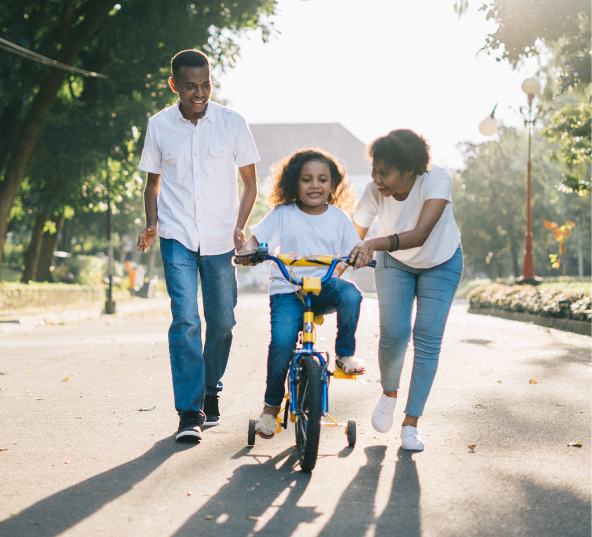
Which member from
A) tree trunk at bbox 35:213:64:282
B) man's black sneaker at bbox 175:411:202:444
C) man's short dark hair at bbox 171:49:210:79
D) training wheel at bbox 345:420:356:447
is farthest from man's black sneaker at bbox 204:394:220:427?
tree trunk at bbox 35:213:64:282

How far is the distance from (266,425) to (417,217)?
1.49 meters

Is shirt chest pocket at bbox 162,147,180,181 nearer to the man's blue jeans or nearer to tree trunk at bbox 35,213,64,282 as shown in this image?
the man's blue jeans

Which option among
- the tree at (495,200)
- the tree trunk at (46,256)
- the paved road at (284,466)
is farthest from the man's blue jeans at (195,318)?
the tree at (495,200)

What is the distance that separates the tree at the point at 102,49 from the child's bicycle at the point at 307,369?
12.9m

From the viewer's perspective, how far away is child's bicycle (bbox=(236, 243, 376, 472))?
369cm

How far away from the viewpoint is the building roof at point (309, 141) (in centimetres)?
7381

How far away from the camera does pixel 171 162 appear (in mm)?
4750

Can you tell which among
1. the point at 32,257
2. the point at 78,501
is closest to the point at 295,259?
the point at 78,501

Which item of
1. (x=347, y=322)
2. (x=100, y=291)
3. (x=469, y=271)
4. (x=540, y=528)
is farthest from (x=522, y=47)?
(x=469, y=271)

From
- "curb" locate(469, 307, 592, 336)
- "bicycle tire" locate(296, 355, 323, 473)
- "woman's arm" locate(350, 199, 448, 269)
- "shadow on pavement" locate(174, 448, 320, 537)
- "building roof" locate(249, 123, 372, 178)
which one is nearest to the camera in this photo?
"shadow on pavement" locate(174, 448, 320, 537)

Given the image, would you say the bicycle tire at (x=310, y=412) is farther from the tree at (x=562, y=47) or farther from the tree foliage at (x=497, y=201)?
the tree foliage at (x=497, y=201)

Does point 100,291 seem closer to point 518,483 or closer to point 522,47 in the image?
point 522,47

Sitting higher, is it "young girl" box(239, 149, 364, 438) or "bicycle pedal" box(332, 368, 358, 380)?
"young girl" box(239, 149, 364, 438)

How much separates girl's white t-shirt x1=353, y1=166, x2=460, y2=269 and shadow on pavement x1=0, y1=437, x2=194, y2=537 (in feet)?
5.82
